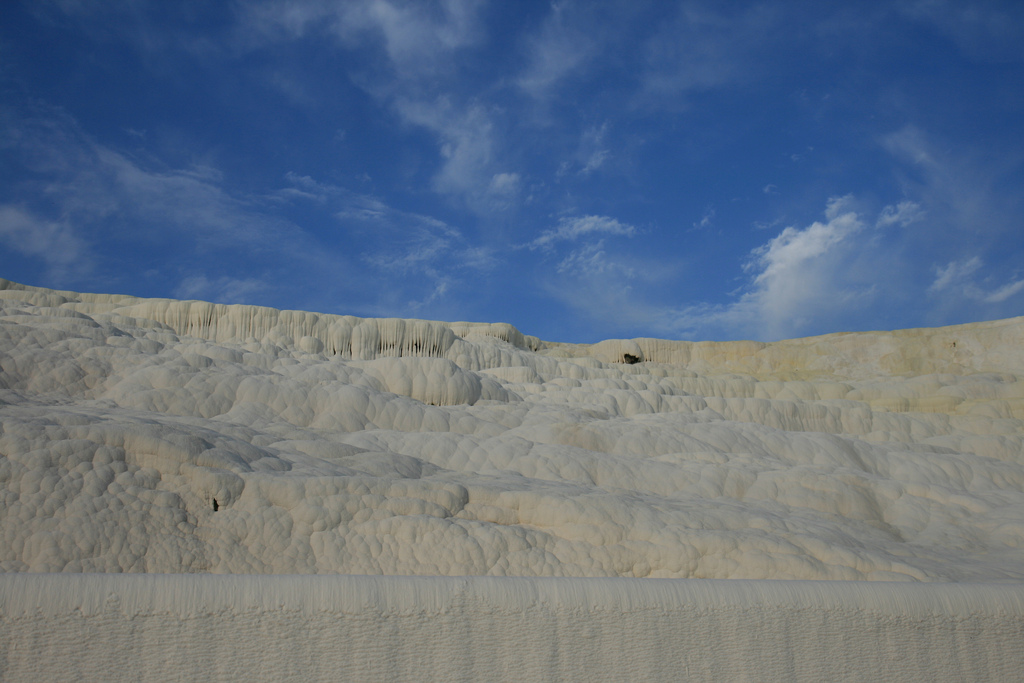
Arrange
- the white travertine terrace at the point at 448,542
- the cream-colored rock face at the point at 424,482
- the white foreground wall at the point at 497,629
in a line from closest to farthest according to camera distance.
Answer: the white foreground wall at the point at 497,629 < the white travertine terrace at the point at 448,542 < the cream-colored rock face at the point at 424,482

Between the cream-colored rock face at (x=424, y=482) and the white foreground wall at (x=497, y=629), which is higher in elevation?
the cream-colored rock face at (x=424, y=482)

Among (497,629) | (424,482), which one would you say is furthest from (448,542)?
(497,629)

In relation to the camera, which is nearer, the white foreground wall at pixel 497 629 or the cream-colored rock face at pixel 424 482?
the white foreground wall at pixel 497 629

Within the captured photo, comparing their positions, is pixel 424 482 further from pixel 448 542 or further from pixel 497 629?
pixel 497 629

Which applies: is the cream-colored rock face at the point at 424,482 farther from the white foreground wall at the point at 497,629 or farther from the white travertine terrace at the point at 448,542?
the white foreground wall at the point at 497,629

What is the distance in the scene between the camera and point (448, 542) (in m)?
4.43

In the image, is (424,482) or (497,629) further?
(424,482)

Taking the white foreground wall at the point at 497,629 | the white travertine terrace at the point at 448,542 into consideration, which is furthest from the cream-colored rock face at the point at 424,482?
the white foreground wall at the point at 497,629

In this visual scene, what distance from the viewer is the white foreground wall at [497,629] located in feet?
8.02

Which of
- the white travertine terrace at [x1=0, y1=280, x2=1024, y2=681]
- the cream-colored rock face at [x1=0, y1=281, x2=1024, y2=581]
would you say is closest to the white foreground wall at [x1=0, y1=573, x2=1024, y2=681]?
the white travertine terrace at [x1=0, y1=280, x2=1024, y2=681]

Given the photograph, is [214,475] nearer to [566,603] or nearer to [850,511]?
[566,603]

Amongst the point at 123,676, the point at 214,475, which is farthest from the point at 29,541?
the point at 123,676

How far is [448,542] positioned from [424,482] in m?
0.74

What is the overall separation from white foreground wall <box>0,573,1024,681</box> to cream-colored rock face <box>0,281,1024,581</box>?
126cm
